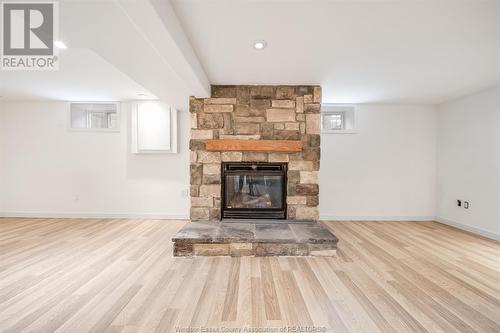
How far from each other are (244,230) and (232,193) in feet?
2.26

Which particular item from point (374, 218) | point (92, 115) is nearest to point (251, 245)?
point (374, 218)

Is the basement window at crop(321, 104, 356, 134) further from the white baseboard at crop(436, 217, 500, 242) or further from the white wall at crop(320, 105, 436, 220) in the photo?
the white baseboard at crop(436, 217, 500, 242)

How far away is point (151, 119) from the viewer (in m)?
4.46

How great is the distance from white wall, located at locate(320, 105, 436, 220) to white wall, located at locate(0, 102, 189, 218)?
9.57ft

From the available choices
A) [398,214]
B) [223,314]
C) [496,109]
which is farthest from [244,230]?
[496,109]

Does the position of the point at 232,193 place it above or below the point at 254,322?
above

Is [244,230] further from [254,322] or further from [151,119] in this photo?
[151,119]

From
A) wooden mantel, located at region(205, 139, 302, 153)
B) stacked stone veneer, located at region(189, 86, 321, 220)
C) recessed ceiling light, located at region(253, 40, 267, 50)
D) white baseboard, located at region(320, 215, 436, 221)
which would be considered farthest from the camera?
white baseboard, located at region(320, 215, 436, 221)

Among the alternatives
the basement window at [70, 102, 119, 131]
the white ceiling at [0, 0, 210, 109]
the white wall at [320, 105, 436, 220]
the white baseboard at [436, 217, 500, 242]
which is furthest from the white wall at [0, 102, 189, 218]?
the white baseboard at [436, 217, 500, 242]

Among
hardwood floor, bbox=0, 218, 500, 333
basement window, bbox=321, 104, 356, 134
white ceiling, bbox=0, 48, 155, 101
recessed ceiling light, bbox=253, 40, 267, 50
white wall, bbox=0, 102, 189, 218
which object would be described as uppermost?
white ceiling, bbox=0, 48, 155, 101

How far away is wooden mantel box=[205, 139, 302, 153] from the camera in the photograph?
3312 millimetres

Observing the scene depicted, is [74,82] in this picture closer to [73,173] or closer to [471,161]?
[73,173]

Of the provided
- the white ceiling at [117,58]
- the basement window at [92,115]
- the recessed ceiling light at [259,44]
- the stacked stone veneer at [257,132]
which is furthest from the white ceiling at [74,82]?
the recessed ceiling light at [259,44]

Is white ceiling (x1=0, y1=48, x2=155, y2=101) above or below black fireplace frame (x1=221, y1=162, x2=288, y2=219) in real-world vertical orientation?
above
